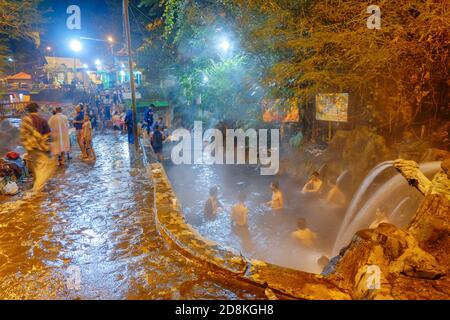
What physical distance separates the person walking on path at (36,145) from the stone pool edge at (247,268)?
4.69m

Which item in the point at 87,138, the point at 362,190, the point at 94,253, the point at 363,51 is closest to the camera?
the point at 94,253

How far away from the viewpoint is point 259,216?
12727 millimetres

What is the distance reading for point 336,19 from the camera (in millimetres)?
11961

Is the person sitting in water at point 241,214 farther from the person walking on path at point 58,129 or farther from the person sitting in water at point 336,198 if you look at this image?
the person walking on path at point 58,129

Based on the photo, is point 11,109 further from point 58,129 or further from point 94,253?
point 94,253

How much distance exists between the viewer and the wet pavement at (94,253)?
444 cm

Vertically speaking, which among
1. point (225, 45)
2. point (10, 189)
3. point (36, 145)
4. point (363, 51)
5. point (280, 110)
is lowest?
point (10, 189)

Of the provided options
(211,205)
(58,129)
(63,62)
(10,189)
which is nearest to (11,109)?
(58,129)

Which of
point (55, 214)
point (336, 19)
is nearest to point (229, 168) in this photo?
point (336, 19)

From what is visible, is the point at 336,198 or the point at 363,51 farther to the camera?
the point at 336,198

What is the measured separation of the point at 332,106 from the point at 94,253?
1273cm

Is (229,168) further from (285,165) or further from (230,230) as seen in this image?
(230,230)

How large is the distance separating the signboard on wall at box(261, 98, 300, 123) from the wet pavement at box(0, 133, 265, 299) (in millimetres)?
9375
